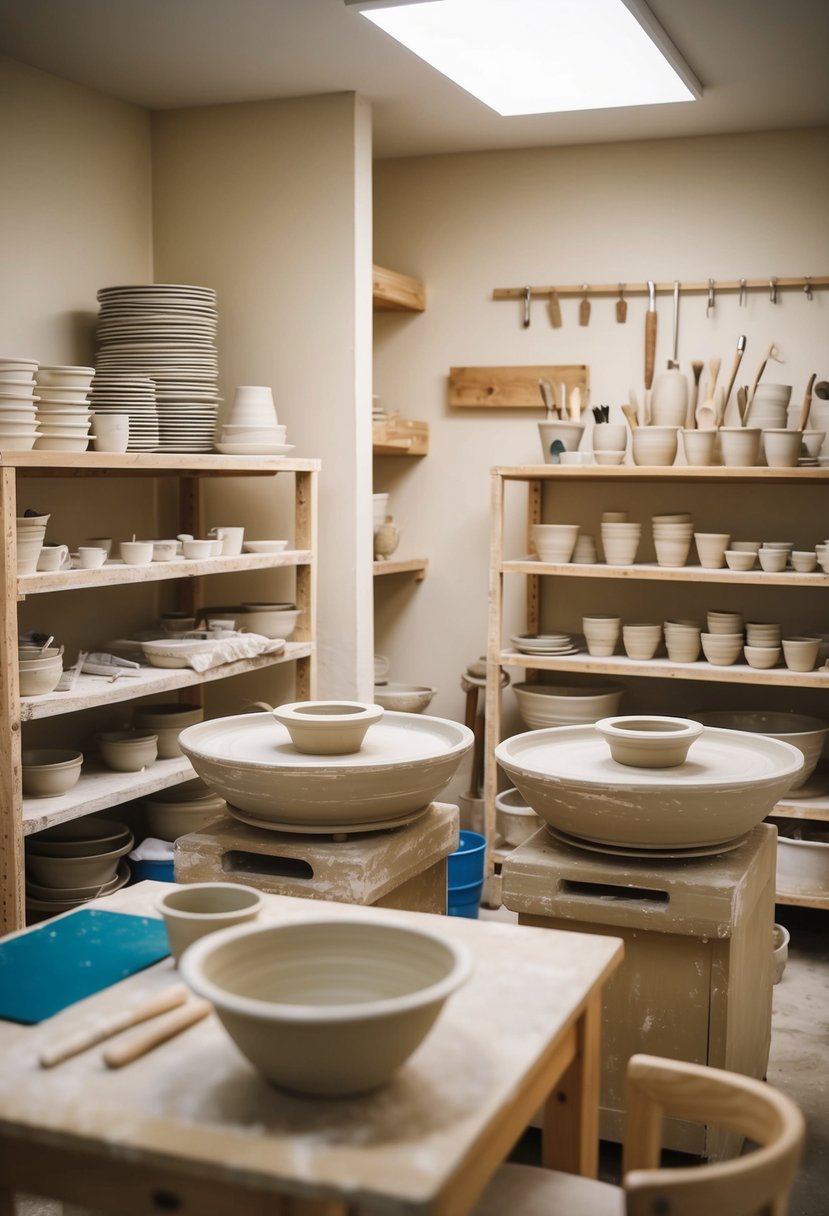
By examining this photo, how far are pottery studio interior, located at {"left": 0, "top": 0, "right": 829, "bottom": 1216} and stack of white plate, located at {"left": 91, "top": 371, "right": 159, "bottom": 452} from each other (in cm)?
1

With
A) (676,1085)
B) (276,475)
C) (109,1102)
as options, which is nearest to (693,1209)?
(676,1085)

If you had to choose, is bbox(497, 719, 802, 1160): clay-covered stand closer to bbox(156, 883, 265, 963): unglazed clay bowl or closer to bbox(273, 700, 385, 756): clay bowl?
bbox(273, 700, 385, 756): clay bowl

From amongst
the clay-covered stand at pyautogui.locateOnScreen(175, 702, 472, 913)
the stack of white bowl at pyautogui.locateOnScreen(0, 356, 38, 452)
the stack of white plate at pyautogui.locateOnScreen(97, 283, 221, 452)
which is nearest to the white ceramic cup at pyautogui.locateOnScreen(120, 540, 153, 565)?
the stack of white bowl at pyautogui.locateOnScreen(0, 356, 38, 452)

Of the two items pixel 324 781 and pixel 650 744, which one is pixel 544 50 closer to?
pixel 650 744

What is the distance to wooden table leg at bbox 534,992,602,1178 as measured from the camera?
5.02 ft

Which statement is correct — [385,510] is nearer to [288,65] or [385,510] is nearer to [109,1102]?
[288,65]

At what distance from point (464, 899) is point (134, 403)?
5.88 feet

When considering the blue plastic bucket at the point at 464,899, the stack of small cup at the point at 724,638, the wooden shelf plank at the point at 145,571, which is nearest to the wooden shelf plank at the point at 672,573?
the stack of small cup at the point at 724,638

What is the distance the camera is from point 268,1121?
45.8 inches

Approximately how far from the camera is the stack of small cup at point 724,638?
4.00 metres

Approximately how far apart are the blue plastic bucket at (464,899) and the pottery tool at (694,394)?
176cm

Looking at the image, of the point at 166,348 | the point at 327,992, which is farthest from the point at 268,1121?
the point at 166,348

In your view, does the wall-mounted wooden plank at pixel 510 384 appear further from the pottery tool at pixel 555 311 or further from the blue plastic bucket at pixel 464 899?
the blue plastic bucket at pixel 464 899

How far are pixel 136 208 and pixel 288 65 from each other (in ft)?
2.67
